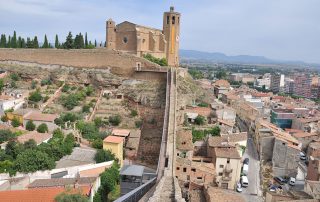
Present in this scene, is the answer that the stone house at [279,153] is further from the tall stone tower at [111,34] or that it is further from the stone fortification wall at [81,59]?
the tall stone tower at [111,34]

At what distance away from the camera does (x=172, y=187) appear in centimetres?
1068

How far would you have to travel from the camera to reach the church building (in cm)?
2808

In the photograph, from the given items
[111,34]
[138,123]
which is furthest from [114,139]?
[111,34]

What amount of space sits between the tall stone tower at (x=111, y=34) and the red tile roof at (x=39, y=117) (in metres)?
9.79

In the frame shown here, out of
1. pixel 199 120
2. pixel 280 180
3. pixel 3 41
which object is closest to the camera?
pixel 280 180

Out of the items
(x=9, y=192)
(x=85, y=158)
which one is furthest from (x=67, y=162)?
(x=9, y=192)

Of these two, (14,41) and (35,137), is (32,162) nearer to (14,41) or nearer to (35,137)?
(35,137)

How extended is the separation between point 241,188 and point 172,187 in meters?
8.97

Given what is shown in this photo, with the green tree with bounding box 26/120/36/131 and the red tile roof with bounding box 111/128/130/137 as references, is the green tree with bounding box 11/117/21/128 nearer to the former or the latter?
the green tree with bounding box 26/120/36/131

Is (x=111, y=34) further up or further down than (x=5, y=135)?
further up

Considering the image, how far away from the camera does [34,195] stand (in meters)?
12.6

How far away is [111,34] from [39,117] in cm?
1106

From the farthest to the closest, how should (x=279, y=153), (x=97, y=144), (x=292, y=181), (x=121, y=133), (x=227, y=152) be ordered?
(x=279, y=153)
(x=292, y=181)
(x=121, y=133)
(x=97, y=144)
(x=227, y=152)

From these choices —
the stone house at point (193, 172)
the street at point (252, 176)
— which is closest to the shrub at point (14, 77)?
the stone house at point (193, 172)
